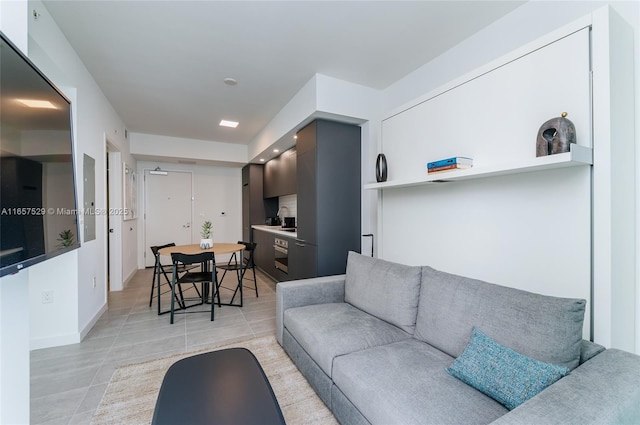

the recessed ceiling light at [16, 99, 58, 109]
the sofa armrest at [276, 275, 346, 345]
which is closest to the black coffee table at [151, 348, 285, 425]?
the sofa armrest at [276, 275, 346, 345]

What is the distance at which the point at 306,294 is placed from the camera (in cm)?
244

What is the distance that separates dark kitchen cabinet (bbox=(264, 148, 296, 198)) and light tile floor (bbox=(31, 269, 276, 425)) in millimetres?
1875

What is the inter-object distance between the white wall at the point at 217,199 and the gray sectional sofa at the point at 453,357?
521cm

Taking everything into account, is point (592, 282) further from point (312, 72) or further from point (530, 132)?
point (312, 72)

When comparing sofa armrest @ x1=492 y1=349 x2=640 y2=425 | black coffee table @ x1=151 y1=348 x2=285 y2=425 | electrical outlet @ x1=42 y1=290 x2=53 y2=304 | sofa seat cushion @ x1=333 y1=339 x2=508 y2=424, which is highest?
sofa armrest @ x1=492 y1=349 x2=640 y2=425

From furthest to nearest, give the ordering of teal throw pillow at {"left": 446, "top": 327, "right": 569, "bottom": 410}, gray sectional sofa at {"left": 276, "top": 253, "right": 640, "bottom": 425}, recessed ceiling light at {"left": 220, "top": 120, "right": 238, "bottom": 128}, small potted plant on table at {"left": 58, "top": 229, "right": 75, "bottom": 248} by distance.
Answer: recessed ceiling light at {"left": 220, "top": 120, "right": 238, "bottom": 128} < small potted plant on table at {"left": 58, "top": 229, "right": 75, "bottom": 248} < teal throw pillow at {"left": 446, "top": 327, "right": 569, "bottom": 410} < gray sectional sofa at {"left": 276, "top": 253, "right": 640, "bottom": 425}

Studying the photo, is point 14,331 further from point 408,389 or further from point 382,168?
point 382,168

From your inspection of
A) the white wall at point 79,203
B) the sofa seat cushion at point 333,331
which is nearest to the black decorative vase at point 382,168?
the sofa seat cushion at point 333,331

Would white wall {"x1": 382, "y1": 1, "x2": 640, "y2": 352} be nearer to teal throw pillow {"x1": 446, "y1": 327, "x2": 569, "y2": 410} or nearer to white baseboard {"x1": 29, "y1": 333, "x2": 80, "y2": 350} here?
teal throw pillow {"x1": 446, "y1": 327, "x2": 569, "y2": 410}

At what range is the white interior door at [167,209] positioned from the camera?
20.3 ft

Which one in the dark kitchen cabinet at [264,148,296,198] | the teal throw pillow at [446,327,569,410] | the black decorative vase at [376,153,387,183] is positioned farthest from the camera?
the dark kitchen cabinet at [264,148,296,198]

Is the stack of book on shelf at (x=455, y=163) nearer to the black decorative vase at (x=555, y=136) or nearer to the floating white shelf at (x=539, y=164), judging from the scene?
the floating white shelf at (x=539, y=164)

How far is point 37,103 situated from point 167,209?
5.66m

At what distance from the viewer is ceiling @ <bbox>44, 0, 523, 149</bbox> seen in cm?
212
